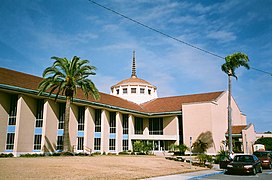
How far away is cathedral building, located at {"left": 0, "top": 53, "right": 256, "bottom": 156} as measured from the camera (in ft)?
99.8

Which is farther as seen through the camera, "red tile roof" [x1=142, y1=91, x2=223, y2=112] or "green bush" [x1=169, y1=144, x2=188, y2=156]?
"red tile roof" [x1=142, y1=91, x2=223, y2=112]

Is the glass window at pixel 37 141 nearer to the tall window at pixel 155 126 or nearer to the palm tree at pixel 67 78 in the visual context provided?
the palm tree at pixel 67 78

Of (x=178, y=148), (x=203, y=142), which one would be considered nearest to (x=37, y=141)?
(x=178, y=148)

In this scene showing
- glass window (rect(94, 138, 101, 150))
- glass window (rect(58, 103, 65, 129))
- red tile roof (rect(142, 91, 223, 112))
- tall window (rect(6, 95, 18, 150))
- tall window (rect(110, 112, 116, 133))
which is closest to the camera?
tall window (rect(6, 95, 18, 150))

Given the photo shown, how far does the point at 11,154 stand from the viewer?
28203mm

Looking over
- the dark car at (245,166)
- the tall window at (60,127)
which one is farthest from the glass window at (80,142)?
the dark car at (245,166)

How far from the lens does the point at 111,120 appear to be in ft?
136

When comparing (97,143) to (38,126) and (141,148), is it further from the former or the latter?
(38,126)

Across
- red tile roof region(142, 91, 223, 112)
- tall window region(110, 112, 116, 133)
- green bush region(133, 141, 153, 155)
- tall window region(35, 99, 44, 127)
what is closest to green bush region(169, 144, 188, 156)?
green bush region(133, 141, 153, 155)

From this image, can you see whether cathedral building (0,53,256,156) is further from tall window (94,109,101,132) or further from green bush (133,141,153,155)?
green bush (133,141,153,155)

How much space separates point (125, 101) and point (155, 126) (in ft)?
23.6

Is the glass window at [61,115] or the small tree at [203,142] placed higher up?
the glass window at [61,115]

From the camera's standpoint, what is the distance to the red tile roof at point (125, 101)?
3070 cm

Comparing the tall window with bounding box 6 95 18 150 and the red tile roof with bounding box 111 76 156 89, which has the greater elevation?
the red tile roof with bounding box 111 76 156 89
